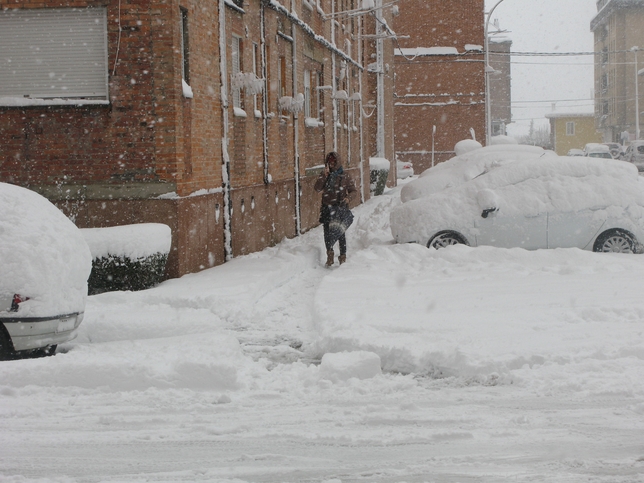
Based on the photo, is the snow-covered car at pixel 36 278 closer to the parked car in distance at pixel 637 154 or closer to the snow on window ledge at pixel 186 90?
the snow on window ledge at pixel 186 90

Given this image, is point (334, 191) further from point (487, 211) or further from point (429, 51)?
point (429, 51)

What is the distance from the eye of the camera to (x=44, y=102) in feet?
41.3

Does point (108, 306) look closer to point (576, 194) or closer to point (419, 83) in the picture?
point (576, 194)

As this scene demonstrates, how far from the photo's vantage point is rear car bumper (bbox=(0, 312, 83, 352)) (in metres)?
7.70

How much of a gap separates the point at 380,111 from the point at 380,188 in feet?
11.1

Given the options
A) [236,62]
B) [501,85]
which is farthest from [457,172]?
[501,85]

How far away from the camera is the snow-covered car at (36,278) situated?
7.68 metres

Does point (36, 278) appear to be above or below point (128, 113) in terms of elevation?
below

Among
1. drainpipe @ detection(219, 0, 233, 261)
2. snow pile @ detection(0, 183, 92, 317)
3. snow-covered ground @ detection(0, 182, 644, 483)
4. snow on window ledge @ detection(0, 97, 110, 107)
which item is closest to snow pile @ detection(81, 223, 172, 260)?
snow-covered ground @ detection(0, 182, 644, 483)

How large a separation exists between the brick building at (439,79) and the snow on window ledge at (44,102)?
42920mm

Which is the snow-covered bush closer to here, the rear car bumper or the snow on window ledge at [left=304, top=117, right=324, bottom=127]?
the rear car bumper

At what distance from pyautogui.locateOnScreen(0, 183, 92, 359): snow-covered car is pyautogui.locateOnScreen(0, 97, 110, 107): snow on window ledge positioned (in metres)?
4.30

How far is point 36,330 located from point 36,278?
0.42 m

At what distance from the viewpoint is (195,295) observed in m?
10.9
